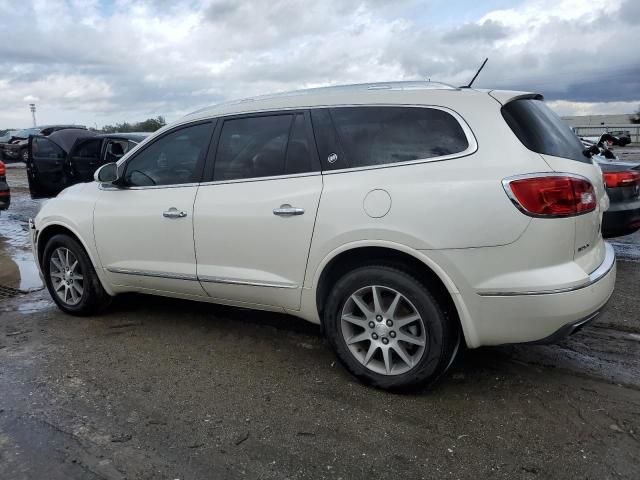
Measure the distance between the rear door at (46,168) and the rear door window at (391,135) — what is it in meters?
8.11

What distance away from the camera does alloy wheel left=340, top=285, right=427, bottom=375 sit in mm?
3277

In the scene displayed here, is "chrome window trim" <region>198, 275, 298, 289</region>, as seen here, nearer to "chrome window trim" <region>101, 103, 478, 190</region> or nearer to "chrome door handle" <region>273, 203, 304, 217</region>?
"chrome door handle" <region>273, 203, 304, 217</region>

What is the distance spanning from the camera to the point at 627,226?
19.4ft

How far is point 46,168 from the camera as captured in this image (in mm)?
10250

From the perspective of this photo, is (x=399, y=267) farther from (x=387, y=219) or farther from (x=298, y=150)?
(x=298, y=150)

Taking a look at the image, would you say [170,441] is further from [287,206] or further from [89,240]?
[89,240]

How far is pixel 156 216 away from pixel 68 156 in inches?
255

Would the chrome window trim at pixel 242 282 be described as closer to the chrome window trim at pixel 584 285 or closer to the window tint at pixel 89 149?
the chrome window trim at pixel 584 285

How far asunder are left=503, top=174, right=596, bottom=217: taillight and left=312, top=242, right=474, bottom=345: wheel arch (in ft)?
1.84

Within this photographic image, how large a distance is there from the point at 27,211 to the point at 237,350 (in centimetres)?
986

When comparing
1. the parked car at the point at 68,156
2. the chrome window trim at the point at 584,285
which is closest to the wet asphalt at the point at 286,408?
the chrome window trim at the point at 584,285

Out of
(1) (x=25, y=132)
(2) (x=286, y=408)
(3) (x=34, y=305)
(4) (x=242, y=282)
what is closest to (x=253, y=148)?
(4) (x=242, y=282)

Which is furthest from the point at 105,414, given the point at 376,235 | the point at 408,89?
the point at 408,89

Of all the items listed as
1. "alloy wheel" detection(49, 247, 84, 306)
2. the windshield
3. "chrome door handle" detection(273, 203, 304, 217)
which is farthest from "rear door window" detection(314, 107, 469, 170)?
the windshield
